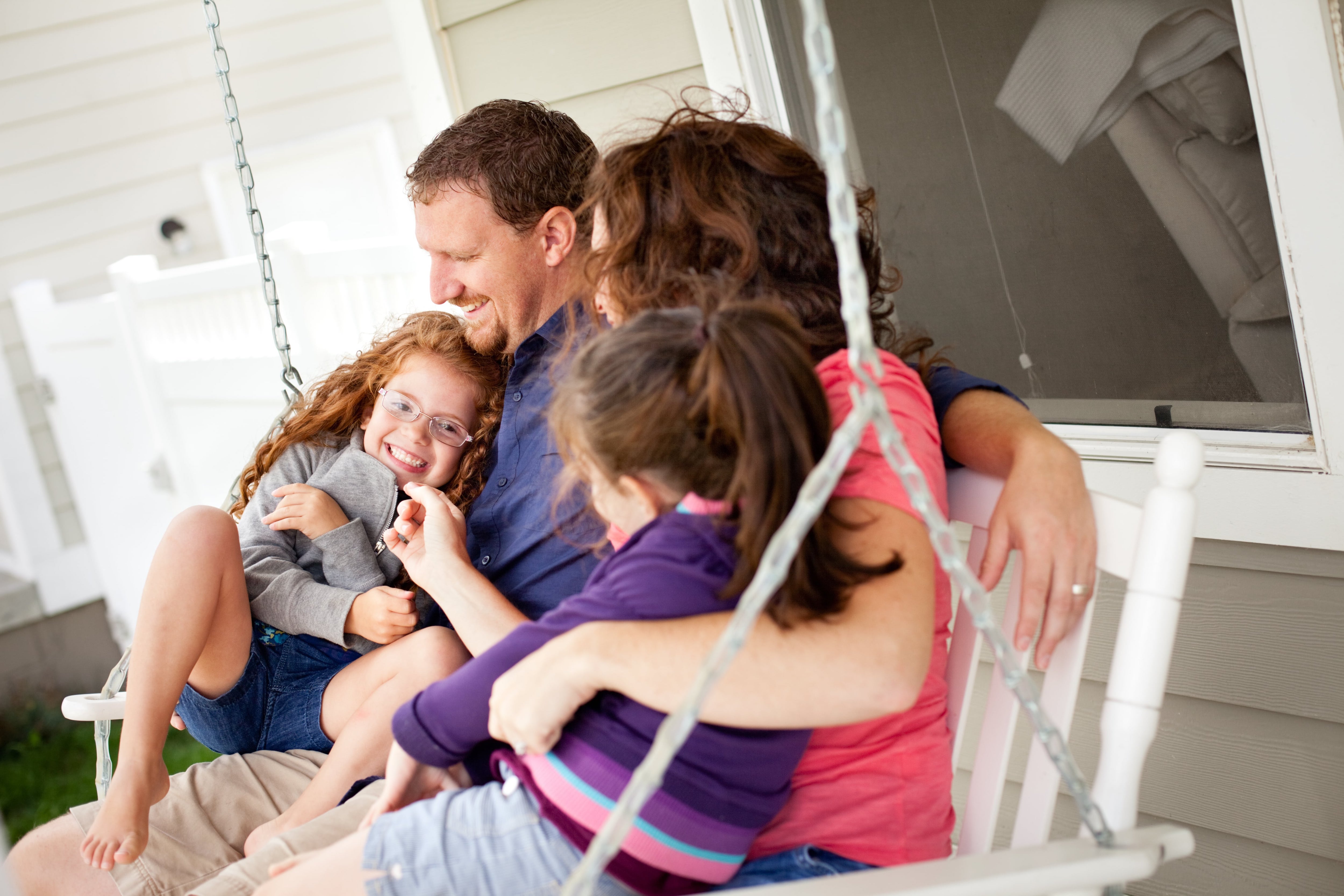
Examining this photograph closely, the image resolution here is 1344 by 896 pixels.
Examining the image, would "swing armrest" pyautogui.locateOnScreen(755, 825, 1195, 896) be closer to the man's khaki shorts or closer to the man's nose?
the man's khaki shorts

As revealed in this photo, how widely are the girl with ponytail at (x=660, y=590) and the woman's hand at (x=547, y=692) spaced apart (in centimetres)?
2

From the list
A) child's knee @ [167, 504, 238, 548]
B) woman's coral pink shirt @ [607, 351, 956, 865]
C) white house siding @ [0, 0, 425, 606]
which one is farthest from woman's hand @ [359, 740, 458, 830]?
white house siding @ [0, 0, 425, 606]

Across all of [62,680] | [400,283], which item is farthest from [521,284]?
[62,680]

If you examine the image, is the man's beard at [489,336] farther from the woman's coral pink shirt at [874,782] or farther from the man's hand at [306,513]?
the woman's coral pink shirt at [874,782]

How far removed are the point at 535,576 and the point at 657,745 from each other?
818mm

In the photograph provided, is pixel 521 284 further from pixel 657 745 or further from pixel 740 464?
pixel 657 745

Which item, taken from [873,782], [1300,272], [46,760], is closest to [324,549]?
[873,782]

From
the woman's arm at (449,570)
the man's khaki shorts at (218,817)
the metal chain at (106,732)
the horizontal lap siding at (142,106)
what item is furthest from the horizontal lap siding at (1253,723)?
the horizontal lap siding at (142,106)

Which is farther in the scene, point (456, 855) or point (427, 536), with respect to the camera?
point (427, 536)

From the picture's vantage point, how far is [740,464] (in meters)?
0.88

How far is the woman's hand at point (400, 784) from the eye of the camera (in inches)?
44.9

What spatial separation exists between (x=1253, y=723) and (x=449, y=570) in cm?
125

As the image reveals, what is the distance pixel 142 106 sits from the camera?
5277mm

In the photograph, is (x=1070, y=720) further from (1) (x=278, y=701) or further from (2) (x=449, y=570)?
(1) (x=278, y=701)
